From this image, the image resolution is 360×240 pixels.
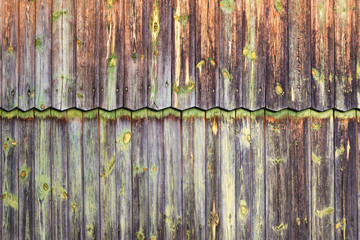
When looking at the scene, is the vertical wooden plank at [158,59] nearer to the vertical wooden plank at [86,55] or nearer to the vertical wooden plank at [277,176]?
the vertical wooden plank at [86,55]

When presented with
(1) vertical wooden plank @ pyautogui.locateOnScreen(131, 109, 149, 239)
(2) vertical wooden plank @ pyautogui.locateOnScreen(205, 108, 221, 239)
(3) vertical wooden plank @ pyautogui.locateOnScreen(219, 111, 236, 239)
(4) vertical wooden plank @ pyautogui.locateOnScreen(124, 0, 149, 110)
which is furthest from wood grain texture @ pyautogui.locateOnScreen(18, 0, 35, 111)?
(3) vertical wooden plank @ pyautogui.locateOnScreen(219, 111, 236, 239)

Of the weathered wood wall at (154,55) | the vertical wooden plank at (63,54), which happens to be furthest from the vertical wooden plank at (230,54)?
the vertical wooden plank at (63,54)

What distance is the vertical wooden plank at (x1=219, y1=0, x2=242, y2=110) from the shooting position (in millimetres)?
2740

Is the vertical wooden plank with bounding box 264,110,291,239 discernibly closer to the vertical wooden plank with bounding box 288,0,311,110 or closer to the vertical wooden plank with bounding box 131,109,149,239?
the vertical wooden plank with bounding box 288,0,311,110

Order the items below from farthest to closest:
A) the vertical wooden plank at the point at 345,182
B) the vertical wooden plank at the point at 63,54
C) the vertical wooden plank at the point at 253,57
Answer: the vertical wooden plank at the point at 345,182 → the vertical wooden plank at the point at 253,57 → the vertical wooden plank at the point at 63,54

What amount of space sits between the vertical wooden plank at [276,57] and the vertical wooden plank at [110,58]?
3.74 ft

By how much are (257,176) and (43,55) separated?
1.89 m

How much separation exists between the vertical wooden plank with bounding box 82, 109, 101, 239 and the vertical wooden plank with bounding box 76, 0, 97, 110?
26cm

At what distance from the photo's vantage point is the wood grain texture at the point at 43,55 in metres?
2.66

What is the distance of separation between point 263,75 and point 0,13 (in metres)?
2.08

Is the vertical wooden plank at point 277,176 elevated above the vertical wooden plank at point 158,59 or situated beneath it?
situated beneath

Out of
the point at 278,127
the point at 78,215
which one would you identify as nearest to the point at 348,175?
the point at 278,127

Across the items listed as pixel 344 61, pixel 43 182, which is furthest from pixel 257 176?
pixel 43 182

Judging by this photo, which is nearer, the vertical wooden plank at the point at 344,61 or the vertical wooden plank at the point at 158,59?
the vertical wooden plank at the point at 158,59
